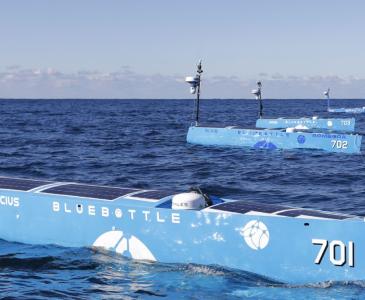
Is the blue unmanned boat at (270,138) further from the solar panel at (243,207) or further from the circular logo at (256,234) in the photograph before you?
the circular logo at (256,234)

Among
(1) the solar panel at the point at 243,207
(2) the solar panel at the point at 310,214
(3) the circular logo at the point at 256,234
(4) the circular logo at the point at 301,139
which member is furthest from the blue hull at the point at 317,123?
(3) the circular logo at the point at 256,234

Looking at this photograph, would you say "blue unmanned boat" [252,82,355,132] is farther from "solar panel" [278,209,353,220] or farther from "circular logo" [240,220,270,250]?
"circular logo" [240,220,270,250]

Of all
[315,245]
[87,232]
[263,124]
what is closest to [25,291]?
[87,232]

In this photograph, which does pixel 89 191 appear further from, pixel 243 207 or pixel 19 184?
pixel 243 207

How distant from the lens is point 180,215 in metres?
12.7

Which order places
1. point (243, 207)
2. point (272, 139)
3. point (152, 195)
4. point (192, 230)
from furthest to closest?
point (272, 139)
point (152, 195)
point (243, 207)
point (192, 230)

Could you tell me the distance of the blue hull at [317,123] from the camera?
176 ft

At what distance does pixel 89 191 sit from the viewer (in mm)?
14727

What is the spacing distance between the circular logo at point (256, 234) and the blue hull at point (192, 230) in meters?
Result: 0.02

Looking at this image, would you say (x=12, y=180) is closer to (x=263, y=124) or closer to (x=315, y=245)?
(x=315, y=245)

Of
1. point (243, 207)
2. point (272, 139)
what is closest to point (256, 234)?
point (243, 207)

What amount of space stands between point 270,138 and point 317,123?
1701 cm

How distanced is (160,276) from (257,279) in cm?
204

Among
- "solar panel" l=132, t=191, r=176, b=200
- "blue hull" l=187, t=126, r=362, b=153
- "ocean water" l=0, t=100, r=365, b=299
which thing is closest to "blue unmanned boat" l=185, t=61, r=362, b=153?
"blue hull" l=187, t=126, r=362, b=153
